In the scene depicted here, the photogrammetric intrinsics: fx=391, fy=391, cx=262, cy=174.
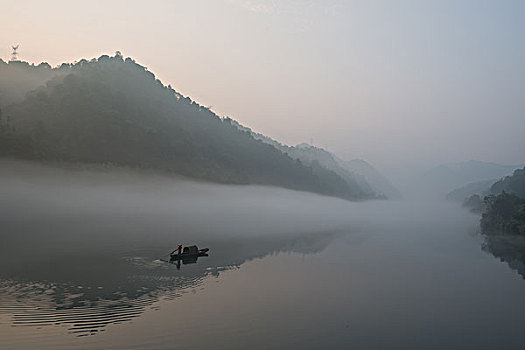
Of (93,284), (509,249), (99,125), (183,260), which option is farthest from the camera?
(99,125)

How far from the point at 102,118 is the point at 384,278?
465 ft

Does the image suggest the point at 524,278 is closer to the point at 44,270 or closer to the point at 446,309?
the point at 446,309

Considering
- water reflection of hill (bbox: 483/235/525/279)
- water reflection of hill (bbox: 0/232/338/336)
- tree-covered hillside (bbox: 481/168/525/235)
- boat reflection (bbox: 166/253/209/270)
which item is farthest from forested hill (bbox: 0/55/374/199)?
water reflection of hill (bbox: 483/235/525/279)

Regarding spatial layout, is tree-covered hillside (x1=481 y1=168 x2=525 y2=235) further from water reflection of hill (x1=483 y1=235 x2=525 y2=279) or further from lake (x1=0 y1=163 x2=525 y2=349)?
lake (x1=0 y1=163 x2=525 y2=349)

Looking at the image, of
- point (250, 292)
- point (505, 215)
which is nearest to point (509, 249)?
point (505, 215)

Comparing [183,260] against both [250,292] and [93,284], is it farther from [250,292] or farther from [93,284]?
[250,292]

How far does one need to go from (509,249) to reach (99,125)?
140387 mm

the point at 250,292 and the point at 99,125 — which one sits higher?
the point at 99,125

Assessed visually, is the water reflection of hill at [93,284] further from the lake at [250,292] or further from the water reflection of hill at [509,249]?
the water reflection of hill at [509,249]

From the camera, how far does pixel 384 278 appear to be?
138 ft

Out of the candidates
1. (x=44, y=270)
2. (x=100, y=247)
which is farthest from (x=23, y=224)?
(x=44, y=270)

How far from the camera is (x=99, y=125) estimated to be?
153250 millimetres

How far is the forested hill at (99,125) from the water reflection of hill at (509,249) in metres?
116

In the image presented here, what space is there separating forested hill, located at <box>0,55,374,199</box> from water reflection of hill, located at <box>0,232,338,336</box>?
94369 millimetres
